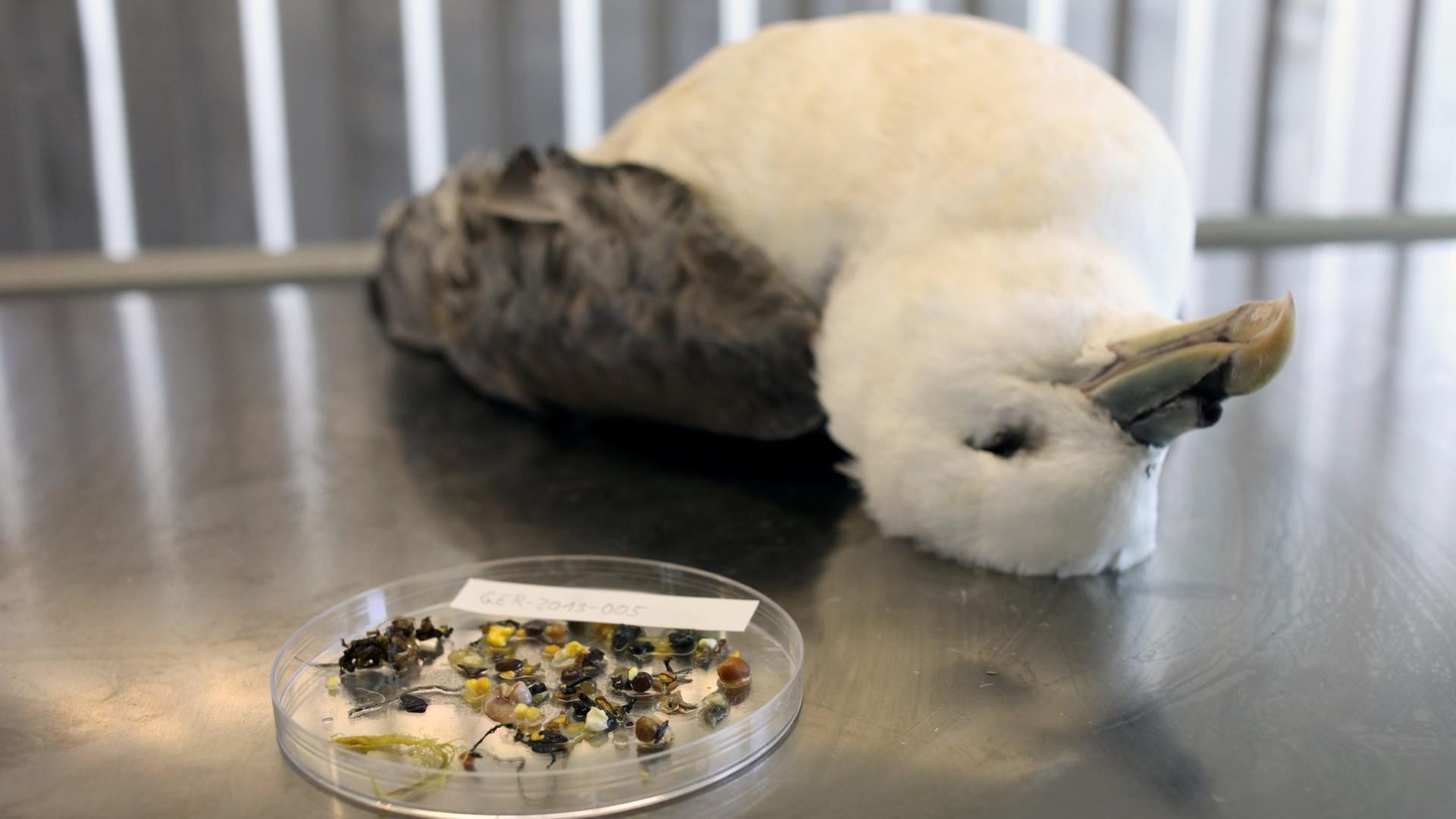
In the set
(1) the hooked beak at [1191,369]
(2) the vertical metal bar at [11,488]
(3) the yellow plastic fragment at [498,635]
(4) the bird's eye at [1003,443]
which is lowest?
(2) the vertical metal bar at [11,488]

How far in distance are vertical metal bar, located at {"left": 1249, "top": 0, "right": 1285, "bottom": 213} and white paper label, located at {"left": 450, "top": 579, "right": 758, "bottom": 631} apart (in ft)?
9.07

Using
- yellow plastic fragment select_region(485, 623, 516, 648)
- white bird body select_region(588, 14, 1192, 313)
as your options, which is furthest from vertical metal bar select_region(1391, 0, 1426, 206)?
yellow plastic fragment select_region(485, 623, 516, 648)

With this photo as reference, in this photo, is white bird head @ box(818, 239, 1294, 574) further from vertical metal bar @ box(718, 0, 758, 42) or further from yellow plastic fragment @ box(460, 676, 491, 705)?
vertical metal bar @ box(718, 0, 758, 42)

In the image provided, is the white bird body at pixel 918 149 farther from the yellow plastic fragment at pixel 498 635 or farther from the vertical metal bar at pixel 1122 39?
the vertical metal bar at pixel 1122 39

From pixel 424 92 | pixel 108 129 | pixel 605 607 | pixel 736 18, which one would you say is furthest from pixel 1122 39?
pixel 605 607

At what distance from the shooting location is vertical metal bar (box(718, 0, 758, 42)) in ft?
9.84

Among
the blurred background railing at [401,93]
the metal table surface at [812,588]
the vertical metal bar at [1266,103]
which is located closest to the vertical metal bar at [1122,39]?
the blurred background railing at [401,93]

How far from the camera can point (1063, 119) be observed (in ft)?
3.94

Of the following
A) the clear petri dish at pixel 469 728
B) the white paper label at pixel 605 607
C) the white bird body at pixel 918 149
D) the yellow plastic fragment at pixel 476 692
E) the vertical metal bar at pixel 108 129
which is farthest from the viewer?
the vertical metal bar at pixel 108 129

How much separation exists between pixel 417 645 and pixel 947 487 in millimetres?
439

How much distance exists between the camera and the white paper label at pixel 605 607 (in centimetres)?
95

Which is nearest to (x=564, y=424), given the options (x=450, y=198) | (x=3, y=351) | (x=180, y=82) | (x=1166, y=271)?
(x=450, y=198)

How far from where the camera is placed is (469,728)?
0.81 m

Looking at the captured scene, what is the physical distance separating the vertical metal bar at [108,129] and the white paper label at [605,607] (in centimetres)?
227
